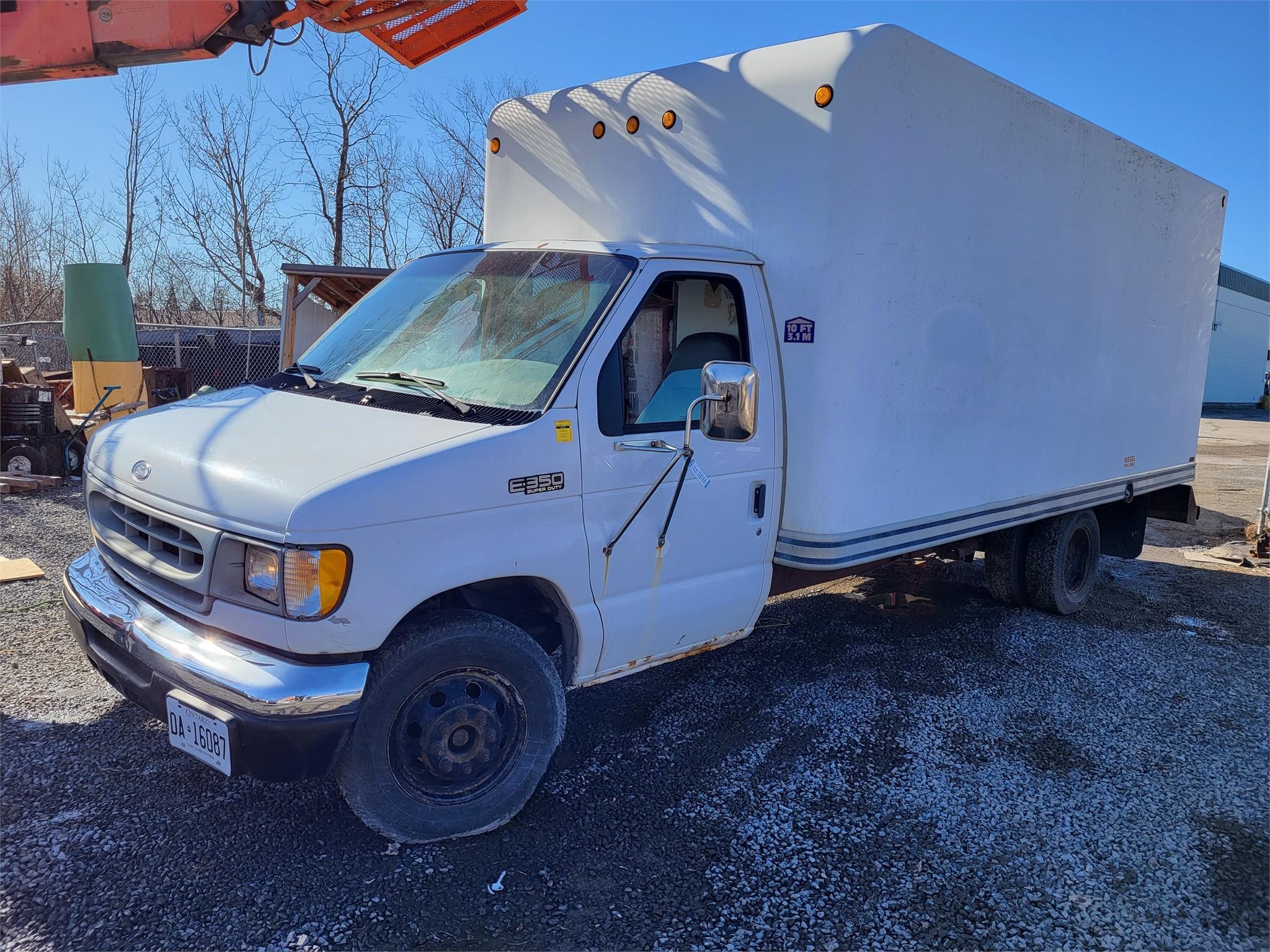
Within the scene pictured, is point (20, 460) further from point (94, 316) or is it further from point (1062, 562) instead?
point (1062, 562)

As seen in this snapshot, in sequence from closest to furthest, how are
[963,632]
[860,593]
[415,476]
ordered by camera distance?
[415,476] < [963,632] < [860,593]

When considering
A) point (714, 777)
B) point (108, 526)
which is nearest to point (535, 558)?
point (714, 777)

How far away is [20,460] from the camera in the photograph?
10.1 meters

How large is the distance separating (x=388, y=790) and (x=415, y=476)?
113cm

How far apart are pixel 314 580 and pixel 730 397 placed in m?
1.64

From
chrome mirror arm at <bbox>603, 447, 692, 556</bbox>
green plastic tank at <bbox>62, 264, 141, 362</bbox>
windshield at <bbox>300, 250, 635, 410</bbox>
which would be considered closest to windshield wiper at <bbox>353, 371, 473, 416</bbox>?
windshield at <bbox>300, 250, 635, 410</bbox>

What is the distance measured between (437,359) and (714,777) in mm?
2217

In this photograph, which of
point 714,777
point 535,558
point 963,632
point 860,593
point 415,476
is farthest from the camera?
point 860,593

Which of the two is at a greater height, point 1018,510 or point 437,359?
point 437,359

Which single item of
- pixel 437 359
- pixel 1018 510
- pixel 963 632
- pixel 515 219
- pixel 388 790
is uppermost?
pixel 515 219

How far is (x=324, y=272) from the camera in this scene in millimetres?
10375

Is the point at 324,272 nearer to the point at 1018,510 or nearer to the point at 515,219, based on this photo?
the point at 515,219

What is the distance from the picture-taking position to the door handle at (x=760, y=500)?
4023mm

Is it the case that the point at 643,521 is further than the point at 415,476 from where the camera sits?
Yes
